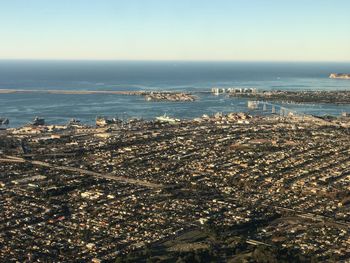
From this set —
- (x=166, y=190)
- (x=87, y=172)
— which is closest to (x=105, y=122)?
(x=87, y=172)

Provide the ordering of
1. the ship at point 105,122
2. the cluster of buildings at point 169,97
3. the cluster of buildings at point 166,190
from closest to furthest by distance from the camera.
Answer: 1. the cluster of buildings at point 166,190
2. the ship at point 105,122
3. the cluster of buildings at point 169,97

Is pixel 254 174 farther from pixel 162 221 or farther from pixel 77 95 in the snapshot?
pixel 77 95

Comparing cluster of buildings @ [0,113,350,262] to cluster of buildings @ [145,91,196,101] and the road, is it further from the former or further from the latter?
cluster of buildings @ [145,91,196,101]

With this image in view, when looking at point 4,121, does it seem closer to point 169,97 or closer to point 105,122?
point 105,122

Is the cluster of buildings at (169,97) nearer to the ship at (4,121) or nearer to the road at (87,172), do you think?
the ship at (4,121)

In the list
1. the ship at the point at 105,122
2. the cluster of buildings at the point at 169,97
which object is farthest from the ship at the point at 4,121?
the cluster of buildings at the point at 169,97

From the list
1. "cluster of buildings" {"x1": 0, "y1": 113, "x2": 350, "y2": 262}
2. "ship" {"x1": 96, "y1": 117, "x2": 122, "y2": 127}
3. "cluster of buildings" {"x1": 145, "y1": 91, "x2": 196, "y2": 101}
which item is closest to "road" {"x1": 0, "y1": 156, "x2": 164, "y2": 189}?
"cluster of buildings" {"x1": 0, "y1": 113, "x2": 350, "y2": 262}

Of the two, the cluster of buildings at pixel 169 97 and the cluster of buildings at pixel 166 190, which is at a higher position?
the cluster of buildings at pixel 169 97

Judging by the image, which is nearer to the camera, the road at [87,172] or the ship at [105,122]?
the road at [87,172]
